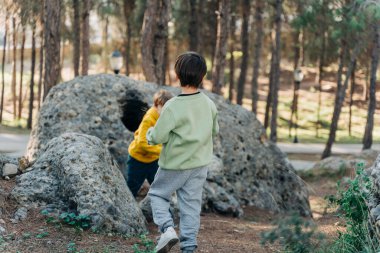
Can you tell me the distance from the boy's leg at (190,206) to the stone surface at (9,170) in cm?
246

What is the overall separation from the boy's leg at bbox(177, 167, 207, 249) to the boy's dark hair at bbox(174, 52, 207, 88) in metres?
0.72

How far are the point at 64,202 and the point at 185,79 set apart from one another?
189 centimetres

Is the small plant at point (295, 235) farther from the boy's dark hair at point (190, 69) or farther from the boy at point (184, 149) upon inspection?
the boy's dark hair at point (190, 69)

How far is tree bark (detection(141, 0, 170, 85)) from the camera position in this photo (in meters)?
17.0

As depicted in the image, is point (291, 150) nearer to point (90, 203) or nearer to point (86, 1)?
point (86, 1)

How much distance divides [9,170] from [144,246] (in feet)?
6.55

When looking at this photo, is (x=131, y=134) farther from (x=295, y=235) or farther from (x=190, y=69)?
(x=295, y=235)

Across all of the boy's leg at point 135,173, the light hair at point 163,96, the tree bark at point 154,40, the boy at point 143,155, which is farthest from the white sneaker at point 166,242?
the tree bark at point 154,40

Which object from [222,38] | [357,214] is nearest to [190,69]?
[357,214]

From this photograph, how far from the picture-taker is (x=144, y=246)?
5855mm

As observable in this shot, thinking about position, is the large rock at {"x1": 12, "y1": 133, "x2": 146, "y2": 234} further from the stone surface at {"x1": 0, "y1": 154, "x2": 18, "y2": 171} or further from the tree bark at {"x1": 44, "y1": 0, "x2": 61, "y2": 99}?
the tree bark at {"x1": 44, "y1": 0, "x2": 61, "y2": 99}

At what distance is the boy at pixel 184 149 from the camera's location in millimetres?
5102

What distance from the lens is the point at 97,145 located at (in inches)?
265

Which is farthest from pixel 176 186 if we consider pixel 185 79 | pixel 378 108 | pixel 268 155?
pixel 378 108
